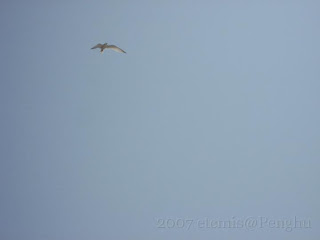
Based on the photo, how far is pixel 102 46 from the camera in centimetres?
1947

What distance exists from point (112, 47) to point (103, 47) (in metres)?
0.49

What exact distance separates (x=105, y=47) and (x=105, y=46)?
0.05m

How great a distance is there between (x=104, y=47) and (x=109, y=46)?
0.85ft

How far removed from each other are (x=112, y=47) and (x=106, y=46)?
34cm

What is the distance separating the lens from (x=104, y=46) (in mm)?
19422

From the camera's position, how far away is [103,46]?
1944 cm

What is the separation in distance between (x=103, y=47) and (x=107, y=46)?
0.21 meters

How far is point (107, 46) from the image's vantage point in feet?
63.8

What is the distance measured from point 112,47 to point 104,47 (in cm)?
43

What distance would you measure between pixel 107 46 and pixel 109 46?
0.12m

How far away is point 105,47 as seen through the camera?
63.7ft

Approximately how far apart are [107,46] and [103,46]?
0.20 metres

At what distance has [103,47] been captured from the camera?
1944 cm

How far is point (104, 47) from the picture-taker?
765 inches
